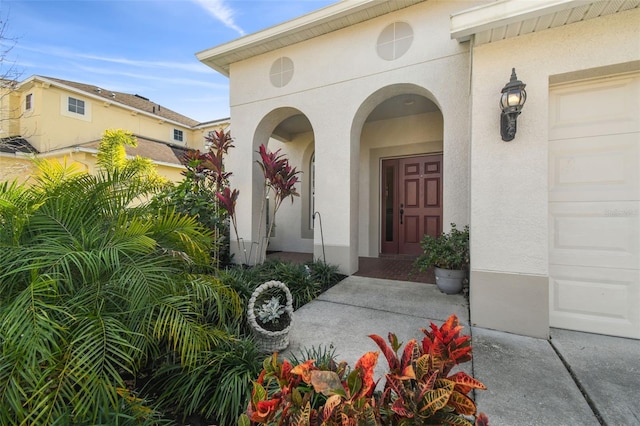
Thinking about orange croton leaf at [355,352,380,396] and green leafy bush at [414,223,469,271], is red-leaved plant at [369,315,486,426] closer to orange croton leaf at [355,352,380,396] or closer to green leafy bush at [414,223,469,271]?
orange croton leaf at [355,352,380,396]

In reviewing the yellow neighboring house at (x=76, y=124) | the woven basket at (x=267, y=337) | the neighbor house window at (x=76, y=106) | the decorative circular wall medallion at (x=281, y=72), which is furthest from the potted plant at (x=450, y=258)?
the neighbor house window at (x=76, y=106)

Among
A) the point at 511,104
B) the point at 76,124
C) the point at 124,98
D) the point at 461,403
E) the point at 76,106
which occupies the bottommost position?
the point at 461,403

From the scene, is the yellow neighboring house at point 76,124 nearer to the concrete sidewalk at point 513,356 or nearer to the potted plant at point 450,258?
the concrete sidewalk at point 513,356

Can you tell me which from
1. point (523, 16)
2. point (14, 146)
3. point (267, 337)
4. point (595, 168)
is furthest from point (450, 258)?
point (14, 146)

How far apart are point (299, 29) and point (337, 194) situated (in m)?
3.24

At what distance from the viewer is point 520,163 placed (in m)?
3.00

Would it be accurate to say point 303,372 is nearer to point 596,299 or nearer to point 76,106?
point 596,299

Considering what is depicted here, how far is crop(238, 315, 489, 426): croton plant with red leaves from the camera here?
1142mm

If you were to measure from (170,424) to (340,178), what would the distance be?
413cm

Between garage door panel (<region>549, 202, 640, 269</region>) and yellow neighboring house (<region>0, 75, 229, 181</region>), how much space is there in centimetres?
1195

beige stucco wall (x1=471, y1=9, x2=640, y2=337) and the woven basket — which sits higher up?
beige stucco wall (x1=471, y1=9, x2=640, y2=337)

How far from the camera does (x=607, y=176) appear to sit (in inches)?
117

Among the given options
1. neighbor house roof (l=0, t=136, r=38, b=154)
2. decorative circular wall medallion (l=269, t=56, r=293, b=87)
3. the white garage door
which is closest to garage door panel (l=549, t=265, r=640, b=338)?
the white garage door

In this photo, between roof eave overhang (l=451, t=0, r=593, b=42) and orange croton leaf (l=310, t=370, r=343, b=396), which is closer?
orange croton leaf (l=310, t=370, r=343, b=396)
